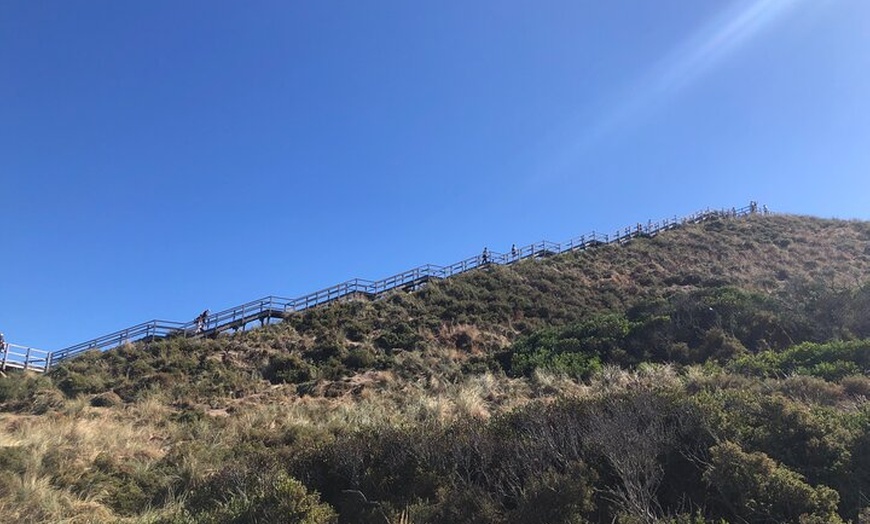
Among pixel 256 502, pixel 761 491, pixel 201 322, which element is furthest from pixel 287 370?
pixel 761 491

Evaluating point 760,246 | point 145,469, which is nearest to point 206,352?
point 145,469

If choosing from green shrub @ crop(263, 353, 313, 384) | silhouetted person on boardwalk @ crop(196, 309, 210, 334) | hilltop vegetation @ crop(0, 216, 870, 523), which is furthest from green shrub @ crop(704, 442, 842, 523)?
silhouetted person on boardwalk @ crop(196, 309, 210, 334)

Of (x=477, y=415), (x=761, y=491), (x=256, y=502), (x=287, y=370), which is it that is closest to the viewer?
(x=761, y=491)

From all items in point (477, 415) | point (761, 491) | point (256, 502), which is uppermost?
point (477, 415)

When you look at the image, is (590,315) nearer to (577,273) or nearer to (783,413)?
(577,273)

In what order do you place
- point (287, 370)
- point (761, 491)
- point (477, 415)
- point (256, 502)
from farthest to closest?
point (287, 370)
point (477, 415)
point (256, 502)
point (761, 491)

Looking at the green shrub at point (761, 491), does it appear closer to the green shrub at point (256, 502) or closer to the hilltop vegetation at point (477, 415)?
the hilltop vegetation at point (477, 415)

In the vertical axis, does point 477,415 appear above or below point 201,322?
below

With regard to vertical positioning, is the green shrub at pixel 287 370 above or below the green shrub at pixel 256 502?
above

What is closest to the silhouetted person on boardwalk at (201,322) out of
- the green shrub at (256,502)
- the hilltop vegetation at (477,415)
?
the hilltop vegetation at (477,415)

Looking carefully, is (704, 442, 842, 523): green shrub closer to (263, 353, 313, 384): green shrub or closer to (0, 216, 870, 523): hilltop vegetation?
(0, 216, 870, 523): hilltop vegetation

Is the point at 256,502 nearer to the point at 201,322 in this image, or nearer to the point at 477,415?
the point at 477,415

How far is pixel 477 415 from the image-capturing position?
14109 mm

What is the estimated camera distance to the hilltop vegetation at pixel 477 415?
24.4ft
